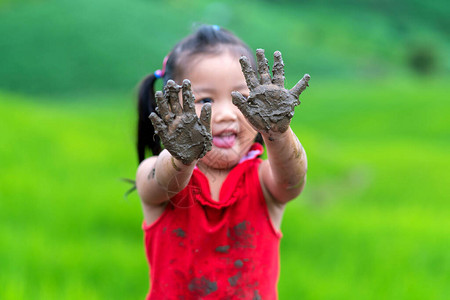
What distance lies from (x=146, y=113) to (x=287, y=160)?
65cm

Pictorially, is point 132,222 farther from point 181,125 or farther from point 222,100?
point 181,125

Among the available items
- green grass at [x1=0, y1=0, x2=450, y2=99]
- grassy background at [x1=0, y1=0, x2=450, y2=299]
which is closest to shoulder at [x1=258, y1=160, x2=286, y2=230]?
grassy background at [x1=0, y1=0, x2=450, y2=299]

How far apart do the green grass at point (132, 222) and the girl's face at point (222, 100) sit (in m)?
0.56

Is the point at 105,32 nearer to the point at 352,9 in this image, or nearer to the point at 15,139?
the point at 15,139

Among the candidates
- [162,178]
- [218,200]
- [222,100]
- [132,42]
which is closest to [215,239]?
[218,200]

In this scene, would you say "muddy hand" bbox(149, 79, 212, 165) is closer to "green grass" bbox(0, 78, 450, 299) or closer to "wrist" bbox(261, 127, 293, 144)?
"wrist" bbox(261, 127, 293, 144)

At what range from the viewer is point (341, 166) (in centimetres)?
666

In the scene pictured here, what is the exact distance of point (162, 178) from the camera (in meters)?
1.25

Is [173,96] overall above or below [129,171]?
above

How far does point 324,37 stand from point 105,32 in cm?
1423

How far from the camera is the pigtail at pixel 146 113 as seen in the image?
1709mm

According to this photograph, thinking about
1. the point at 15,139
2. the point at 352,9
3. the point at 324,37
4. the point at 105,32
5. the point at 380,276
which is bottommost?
the point at 380,276

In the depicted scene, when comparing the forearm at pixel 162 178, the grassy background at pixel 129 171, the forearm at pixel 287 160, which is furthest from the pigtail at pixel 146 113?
the grassy background at pixel 129 171

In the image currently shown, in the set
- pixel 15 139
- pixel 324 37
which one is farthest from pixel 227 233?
pixel 324 37
